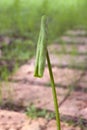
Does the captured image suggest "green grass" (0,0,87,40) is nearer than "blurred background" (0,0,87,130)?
No

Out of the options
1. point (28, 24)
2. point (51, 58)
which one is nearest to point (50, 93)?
point (51, 58)

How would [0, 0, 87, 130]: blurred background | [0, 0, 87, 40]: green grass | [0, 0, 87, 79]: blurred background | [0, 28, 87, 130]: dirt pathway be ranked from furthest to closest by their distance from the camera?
[0, 0, 87, 40]: green grass → [0, 0, 87, 79]: blurred background → [0, 0, 87, 130]: blurred background → [0, 28, 87, 130]: dirt pathway

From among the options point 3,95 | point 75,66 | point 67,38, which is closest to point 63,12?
point 67,38

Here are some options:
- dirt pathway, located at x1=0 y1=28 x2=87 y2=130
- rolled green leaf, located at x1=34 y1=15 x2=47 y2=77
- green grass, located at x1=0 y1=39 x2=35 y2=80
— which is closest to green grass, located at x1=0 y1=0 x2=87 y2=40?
green grass, located at x1=0 y1=39 x2=35 y2=80

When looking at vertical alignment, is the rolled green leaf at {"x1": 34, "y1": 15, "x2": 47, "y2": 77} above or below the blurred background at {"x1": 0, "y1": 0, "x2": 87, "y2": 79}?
below

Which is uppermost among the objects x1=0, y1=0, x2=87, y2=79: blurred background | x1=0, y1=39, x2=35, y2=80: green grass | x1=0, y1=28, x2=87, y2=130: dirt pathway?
x1=0, y1=0, x2=87, y2=79: blurred background

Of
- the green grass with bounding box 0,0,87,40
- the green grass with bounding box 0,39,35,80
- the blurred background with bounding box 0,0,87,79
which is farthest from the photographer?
the green grass with bounding box 0,0,87,40

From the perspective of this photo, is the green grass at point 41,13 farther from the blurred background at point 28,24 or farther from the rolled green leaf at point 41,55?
the rolled green leaf at point 41,55

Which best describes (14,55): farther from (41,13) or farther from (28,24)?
(41,13)

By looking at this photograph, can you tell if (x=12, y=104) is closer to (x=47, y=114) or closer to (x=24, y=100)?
(x=24, y=100)

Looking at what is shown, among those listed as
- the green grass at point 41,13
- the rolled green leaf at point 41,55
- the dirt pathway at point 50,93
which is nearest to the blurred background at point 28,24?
the green grass at point 41,13

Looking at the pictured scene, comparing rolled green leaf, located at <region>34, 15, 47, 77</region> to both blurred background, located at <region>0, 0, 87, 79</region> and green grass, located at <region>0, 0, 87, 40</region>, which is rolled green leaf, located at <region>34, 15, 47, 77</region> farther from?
green grass, located at <region>0, 0, 87, 40</region>
